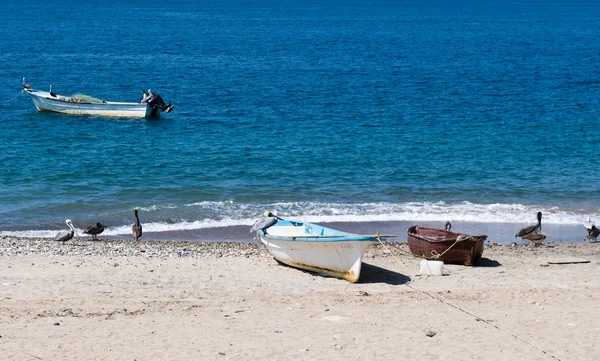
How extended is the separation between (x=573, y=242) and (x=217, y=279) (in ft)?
35.9

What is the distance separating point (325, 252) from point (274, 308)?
8.13 feet

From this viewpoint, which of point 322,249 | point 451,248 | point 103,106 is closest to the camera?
point 322,249

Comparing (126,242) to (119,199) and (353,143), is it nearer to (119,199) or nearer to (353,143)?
(119,199)

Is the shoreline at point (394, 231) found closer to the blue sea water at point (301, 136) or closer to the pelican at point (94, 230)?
the blue sea water at point (301, 136)

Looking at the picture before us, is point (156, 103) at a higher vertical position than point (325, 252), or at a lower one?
higher

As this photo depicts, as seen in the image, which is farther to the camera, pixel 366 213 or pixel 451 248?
pixel 366 213

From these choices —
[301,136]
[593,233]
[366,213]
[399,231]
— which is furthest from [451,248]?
[301,136]

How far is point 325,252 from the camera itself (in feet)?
60.8

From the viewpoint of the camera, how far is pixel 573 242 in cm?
2384

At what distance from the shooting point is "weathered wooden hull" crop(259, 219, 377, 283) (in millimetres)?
18141

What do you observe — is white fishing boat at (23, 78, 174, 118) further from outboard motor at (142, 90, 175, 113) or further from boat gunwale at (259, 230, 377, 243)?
boat gunwale at (259, 230, 377, 243)

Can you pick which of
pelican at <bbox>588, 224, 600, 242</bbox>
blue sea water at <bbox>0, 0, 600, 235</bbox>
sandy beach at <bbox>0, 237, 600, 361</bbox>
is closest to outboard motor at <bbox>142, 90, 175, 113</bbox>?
blue sea water at <bbox>0, 0, 600, 235</bbox>

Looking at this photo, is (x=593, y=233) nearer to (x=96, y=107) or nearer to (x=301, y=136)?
(x=301, y=136)

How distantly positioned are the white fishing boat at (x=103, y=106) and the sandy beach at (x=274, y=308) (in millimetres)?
21511
